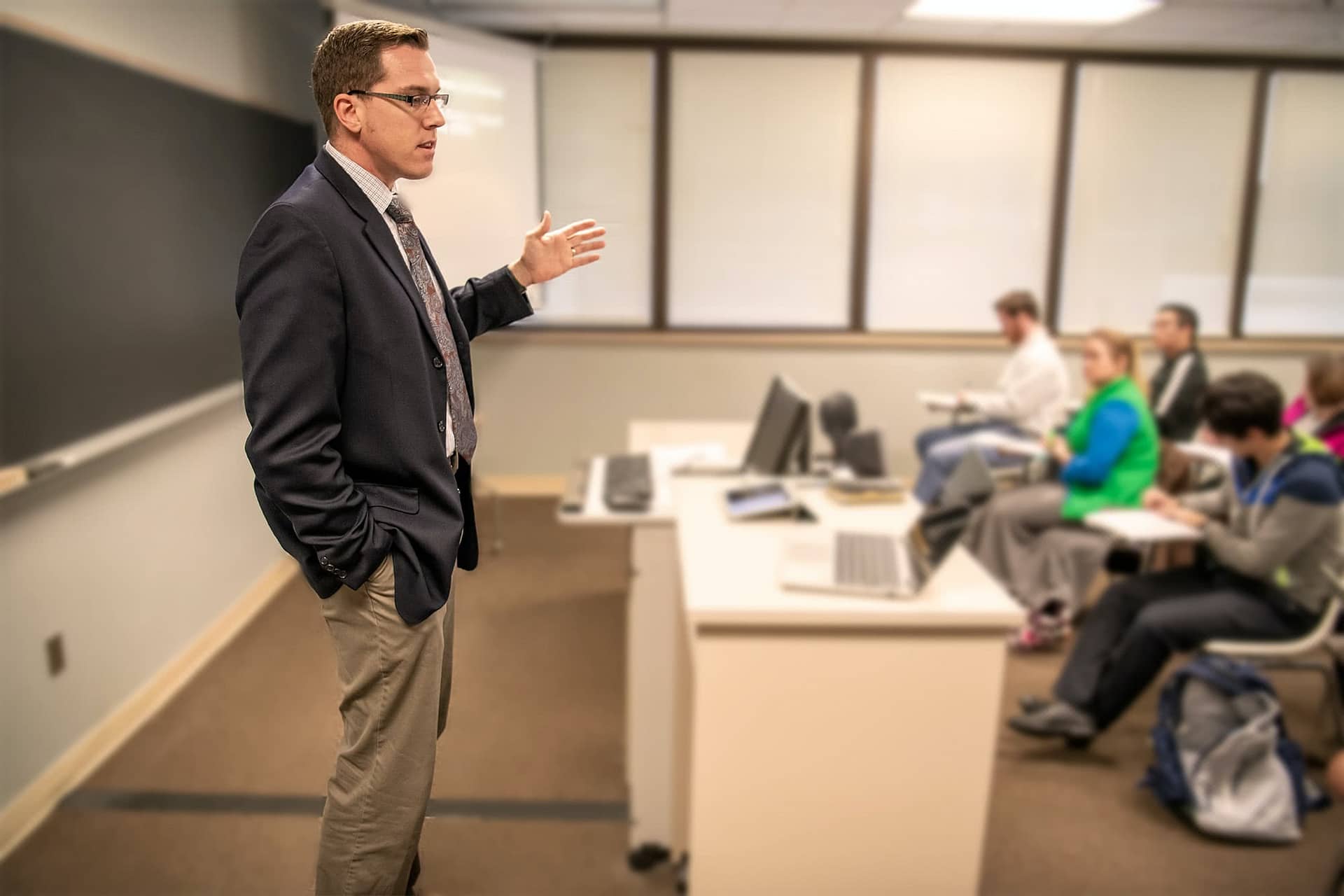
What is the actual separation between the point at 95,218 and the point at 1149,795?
3135 millimetres

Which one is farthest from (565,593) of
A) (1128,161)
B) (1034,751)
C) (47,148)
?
(1128,161)

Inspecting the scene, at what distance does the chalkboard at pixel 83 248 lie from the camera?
203cm

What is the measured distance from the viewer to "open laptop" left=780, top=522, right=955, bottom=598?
189 centimetres

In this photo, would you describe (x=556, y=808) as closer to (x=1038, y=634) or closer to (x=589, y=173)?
(x=1038, y=634)

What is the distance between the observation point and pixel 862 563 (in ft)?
6.66

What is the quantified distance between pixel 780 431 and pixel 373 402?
92.8 inches

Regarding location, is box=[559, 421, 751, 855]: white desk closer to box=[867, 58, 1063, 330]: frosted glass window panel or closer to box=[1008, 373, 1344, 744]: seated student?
box=[1008, 373, 1344, 744]: seated student

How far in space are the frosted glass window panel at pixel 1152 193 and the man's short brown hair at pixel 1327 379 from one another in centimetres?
→ 331

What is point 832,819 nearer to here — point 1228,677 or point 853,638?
point 853,638

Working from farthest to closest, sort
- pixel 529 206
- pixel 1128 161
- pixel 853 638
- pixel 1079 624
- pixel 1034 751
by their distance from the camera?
pixel 1128 161, pixel 1079 624, pixel 1034 751, pixel 853 638, pixel 529 206

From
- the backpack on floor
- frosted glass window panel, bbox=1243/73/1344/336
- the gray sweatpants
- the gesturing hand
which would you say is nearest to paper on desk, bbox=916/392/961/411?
the gray sweatpants

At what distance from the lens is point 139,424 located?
2.36 metres

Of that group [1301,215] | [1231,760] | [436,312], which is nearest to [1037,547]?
[1231,760]

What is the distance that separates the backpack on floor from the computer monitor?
122cm
